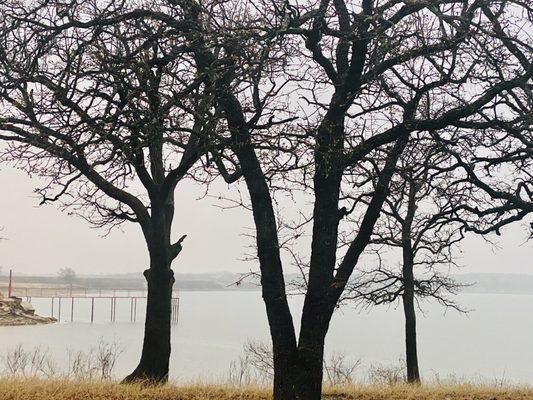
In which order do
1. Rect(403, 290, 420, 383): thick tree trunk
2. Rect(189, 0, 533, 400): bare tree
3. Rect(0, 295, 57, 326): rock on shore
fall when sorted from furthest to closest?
Rect(0, 295, 57, 326): rock on shore, Rect(403, 290, 420, 383): thick tree trunk, Rect(189, 0, 533, 400): bare tree

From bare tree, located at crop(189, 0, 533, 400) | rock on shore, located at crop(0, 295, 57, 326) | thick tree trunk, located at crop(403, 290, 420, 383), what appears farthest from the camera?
rock on shore, located at crop(0, 295, 57, 326)

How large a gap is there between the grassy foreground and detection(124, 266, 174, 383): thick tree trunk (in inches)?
42.1

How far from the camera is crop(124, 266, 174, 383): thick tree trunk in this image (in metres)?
10.4

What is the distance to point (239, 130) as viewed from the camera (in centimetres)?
770

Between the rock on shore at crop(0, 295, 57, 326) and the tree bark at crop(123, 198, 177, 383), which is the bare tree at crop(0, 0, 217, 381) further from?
the rock on shore at crop(0, 295, 57, 326)

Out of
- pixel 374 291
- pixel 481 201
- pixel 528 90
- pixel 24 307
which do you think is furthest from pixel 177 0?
pixel 24 307

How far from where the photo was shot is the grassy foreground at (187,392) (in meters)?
8.09

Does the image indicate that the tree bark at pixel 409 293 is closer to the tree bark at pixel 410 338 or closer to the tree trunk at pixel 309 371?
the tree bark at pixel 410 338

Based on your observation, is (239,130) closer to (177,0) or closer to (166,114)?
(166,114)

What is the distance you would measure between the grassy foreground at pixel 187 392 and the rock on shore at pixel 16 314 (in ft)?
179

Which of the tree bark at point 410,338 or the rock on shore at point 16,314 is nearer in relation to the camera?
the tree bark at point 410,338

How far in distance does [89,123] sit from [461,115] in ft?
14.3

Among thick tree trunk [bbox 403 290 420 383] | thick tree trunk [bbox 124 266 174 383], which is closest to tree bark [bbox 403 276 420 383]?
thick tree trunk [bbox 403 290 420 383]

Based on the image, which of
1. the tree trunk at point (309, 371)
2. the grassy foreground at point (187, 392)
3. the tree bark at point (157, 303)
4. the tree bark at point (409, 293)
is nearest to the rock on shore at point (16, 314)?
the tree bark at point (409, 293)
